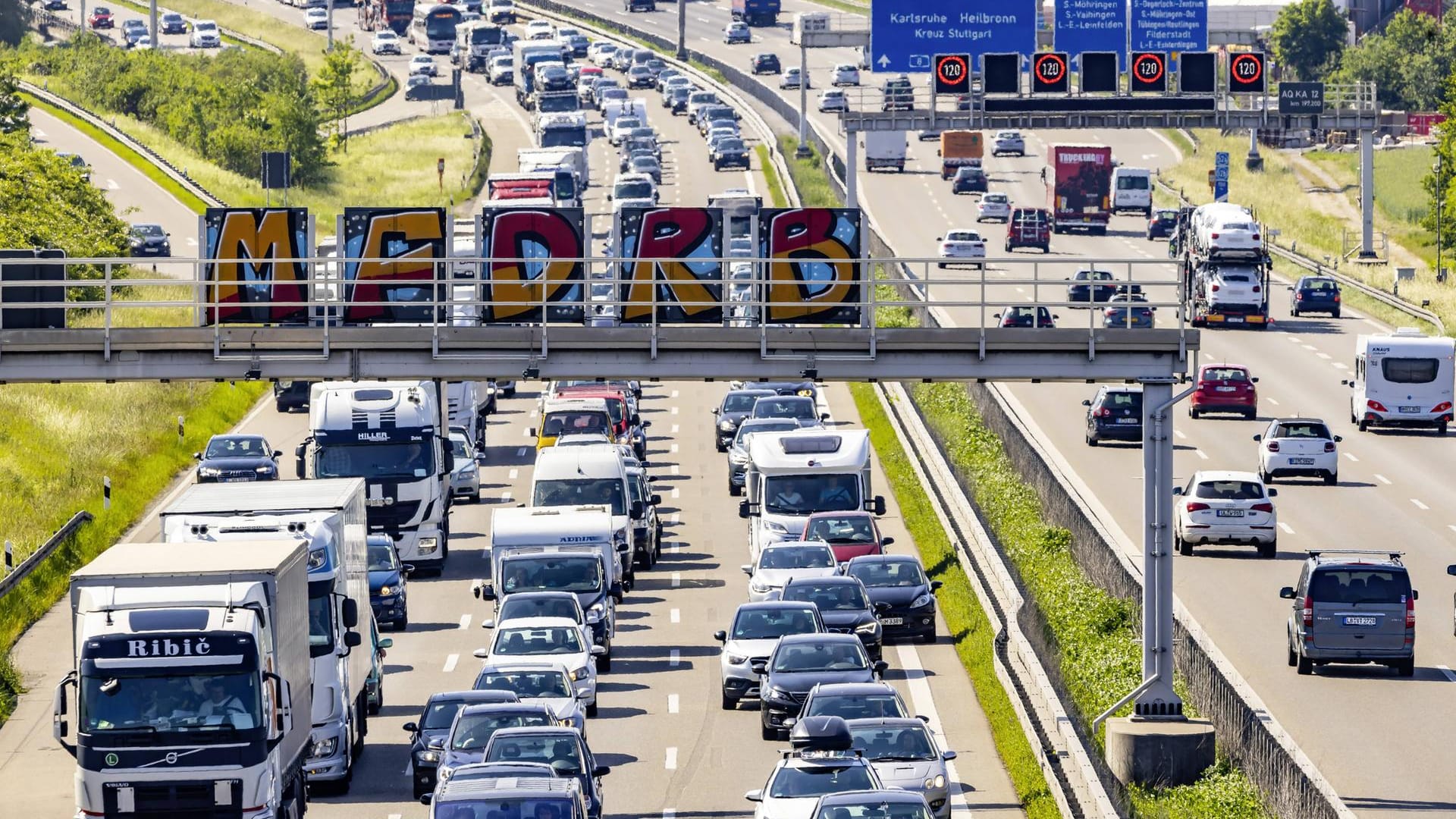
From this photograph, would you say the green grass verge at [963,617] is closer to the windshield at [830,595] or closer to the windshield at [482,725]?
the windshield at [830,595]

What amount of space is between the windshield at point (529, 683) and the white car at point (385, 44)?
136 metres

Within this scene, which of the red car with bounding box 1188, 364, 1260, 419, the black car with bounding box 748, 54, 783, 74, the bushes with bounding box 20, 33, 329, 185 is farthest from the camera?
the black car with bounding box 748, 54, 783, 74

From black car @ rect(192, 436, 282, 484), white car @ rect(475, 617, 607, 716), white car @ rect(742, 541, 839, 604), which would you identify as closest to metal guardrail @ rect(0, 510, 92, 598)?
black car @ rect(192, 436, 282, 484)

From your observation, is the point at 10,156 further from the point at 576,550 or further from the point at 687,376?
the point at 687,376

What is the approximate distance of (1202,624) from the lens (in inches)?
1521

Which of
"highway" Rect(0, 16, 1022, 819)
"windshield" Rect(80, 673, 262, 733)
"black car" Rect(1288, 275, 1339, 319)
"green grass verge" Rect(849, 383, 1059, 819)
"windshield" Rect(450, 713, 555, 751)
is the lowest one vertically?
"highway" Rect(0, 16, 1022, 819)

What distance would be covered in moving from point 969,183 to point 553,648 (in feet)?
263

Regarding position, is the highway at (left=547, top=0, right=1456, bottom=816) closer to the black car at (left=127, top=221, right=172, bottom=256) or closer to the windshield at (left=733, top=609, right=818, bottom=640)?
the windshield at (left=733, top=609, right=818, bottom=640)

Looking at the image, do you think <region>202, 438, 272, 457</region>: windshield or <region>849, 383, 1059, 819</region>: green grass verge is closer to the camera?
<region>849, 383, 1059, 819</region>: green grass verge

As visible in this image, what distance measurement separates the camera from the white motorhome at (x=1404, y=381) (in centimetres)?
5888

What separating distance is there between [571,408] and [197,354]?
→ 24.7 metres

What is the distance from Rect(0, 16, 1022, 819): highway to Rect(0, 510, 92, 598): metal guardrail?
0.91 metres

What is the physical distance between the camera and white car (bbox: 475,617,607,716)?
33.6m

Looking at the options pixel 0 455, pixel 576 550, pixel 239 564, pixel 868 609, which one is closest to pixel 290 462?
pixel 0 455
